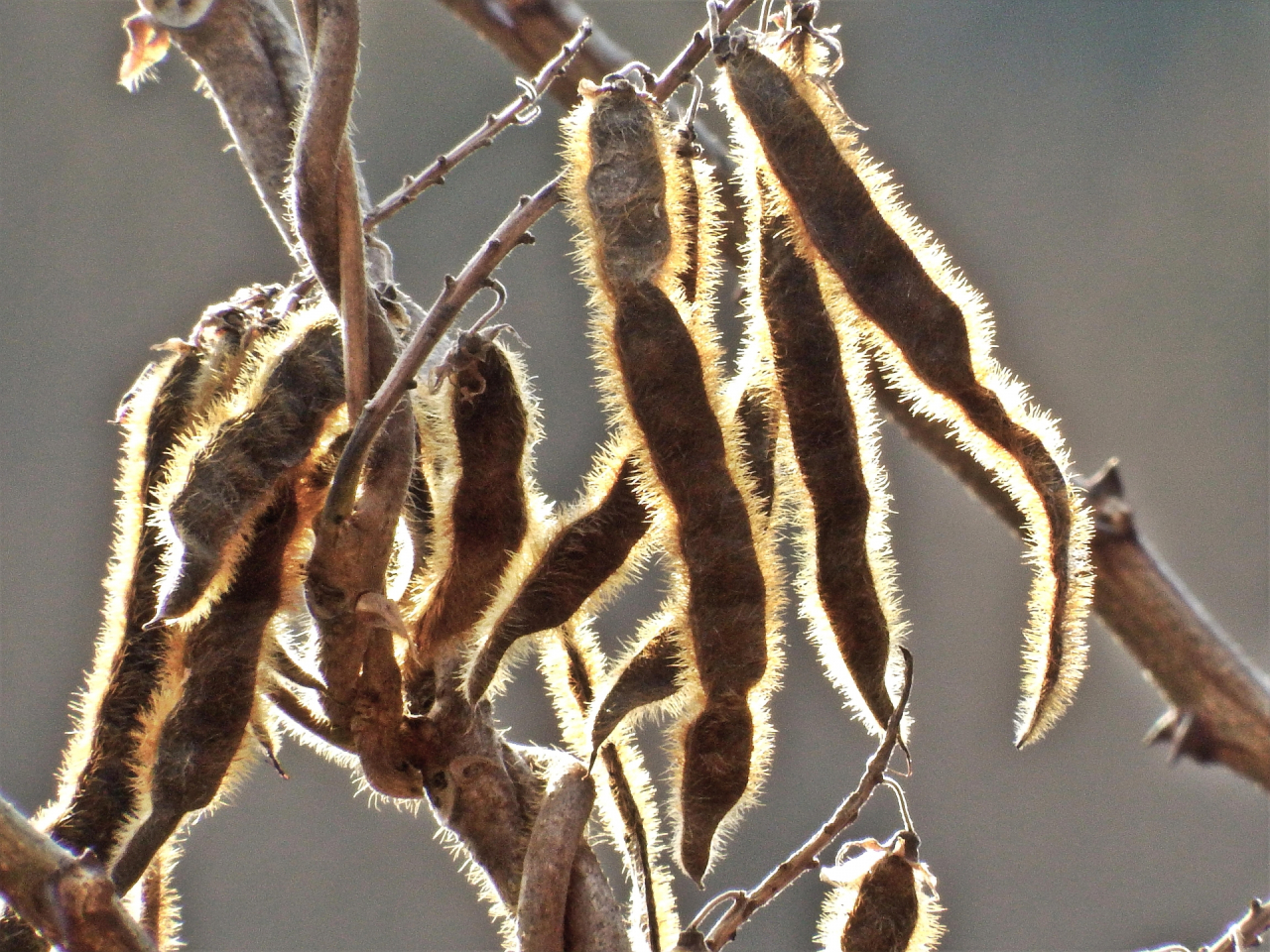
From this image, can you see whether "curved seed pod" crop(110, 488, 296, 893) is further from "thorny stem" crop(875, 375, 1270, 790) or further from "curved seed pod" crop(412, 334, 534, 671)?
"thorny stem" crop(875, 375, 1270, 790)

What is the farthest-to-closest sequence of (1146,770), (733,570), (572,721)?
1. (1146,770)
2. (572,721)
3. (733,570)

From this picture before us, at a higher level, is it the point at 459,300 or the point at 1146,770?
the point at 459,300

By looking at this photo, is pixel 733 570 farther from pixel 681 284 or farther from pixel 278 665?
pixel 278 665

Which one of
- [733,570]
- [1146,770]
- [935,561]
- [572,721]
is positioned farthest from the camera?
[935,561]

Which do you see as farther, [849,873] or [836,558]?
[849,873]

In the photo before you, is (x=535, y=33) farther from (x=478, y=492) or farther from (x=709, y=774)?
(x=709, y=774)

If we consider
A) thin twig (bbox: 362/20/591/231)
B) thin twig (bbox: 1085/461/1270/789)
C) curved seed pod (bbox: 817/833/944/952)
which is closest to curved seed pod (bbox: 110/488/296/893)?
thin twig (bbox: 362/20/591/231)

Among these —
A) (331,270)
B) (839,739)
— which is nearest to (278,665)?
(331,270)
